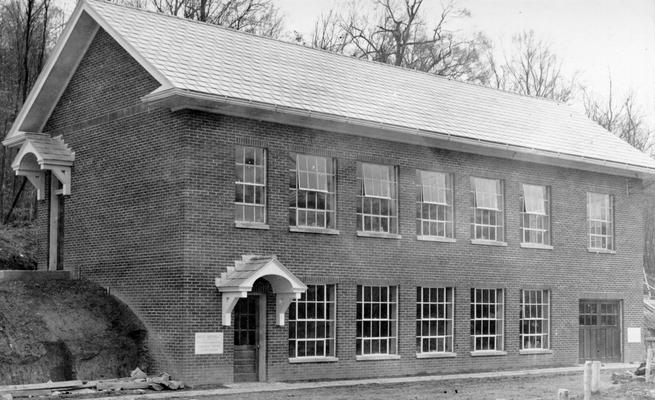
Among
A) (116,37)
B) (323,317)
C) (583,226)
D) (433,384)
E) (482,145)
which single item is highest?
(116,37)

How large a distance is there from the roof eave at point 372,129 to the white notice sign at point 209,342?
491 centimetres

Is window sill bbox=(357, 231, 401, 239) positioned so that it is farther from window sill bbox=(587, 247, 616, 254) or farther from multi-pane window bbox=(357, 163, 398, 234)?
window sill bbox=(587, 247, 616, 254)

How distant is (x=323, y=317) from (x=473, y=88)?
38.0 ft

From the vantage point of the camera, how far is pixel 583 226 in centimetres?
3120

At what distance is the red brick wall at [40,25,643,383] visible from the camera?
22750 mm

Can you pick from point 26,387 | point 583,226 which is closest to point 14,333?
point 26,387

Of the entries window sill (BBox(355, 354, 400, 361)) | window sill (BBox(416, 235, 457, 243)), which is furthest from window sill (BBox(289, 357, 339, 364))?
window sill (BBox(416, 235, 457, 243))

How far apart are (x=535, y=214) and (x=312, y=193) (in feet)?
26.7

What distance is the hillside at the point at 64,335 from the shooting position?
71.8 feet

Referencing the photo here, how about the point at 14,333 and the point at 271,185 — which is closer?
the point at 14,333

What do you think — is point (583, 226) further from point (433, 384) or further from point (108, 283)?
point (108, 283)

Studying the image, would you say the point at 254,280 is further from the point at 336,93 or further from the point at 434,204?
the point at 434,204

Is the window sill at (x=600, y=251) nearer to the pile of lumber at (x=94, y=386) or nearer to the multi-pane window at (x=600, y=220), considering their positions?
the multi-pane window at (x=600, y=220)

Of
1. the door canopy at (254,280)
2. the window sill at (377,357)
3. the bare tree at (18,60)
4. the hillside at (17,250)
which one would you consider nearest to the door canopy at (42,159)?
the hillside at (17,250)
